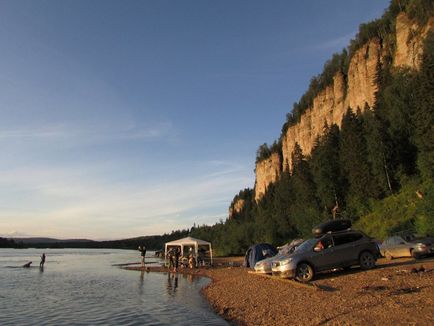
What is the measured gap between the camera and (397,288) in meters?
13.2

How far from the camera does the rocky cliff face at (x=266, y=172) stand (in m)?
153

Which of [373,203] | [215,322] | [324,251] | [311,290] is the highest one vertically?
[373,203]

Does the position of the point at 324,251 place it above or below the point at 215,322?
above

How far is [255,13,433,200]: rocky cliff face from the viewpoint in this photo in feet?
229

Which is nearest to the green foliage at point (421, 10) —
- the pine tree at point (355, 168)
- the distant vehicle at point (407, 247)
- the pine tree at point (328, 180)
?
the pine tree at point (355, 168)

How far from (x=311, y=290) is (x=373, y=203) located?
42428 mm

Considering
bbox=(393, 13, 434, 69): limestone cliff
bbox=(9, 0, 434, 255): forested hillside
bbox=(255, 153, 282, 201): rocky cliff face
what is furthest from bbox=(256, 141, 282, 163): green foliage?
bbox=(393, 13, 434, 69): limestone cliff

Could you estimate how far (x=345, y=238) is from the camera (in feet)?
61.3

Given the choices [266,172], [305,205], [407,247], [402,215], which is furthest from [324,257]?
[266,172]

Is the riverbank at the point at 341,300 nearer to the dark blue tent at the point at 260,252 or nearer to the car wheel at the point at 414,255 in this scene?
the car wheel at the point at 414,255

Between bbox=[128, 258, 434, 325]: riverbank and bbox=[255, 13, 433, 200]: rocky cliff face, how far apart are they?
57290mm

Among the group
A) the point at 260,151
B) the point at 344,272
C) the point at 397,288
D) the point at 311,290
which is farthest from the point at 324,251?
the point at 260,151

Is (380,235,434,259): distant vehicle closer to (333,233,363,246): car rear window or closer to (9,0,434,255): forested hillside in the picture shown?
(9,0,434,255): forested hillside

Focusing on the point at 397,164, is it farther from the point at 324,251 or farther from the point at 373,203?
the point at 324,251
